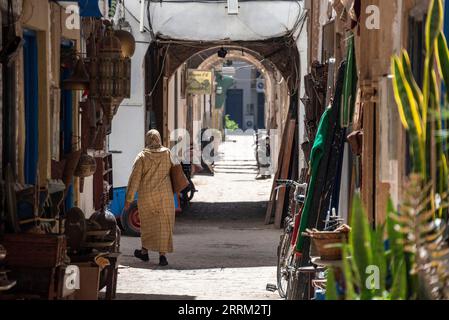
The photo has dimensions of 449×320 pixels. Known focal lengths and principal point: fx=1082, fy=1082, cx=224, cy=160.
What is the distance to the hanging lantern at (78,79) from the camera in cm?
963

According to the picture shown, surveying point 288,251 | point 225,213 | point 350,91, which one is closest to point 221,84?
point 225,213

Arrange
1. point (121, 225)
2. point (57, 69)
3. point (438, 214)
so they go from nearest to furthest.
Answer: point (438, 214) < point (57, 69) < point (121, 225)

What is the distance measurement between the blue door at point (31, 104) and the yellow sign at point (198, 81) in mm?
19961

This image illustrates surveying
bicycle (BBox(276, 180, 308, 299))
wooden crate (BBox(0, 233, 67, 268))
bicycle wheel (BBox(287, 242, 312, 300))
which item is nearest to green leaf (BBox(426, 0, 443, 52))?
wooden crate (BBox(0, 233, 67, 268))

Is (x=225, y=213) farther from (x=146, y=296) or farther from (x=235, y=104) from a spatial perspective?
(x=235, y=104)

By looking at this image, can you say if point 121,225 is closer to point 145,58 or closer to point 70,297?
point 145,58

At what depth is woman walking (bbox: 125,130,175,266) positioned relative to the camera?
11617 millimetres

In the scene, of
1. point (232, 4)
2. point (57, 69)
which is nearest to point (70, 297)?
point (57, 69)

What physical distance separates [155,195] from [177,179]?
30 cm

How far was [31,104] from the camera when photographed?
28.9ft

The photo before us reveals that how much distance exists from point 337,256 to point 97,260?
2.26 meters

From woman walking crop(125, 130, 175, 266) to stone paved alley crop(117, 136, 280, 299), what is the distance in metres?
0.35

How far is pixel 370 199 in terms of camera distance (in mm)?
7789

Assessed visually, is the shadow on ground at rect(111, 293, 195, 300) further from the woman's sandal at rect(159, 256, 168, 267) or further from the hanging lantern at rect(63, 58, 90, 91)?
the woman's sandal at rect(159, 256, 168, 267)
